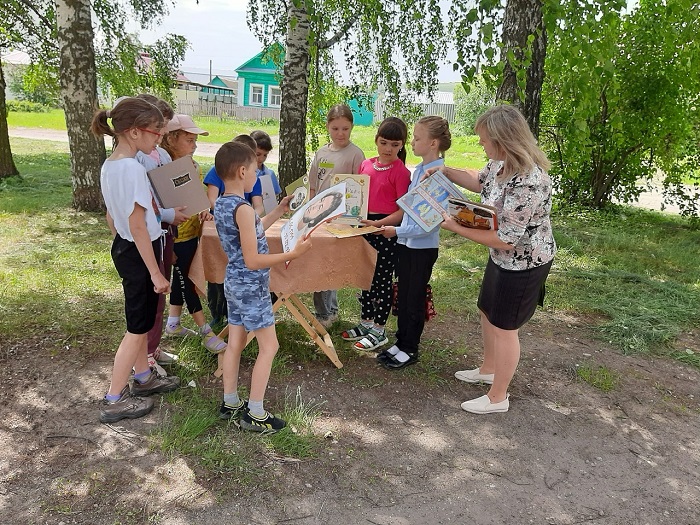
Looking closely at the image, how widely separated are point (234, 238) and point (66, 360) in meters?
1.88

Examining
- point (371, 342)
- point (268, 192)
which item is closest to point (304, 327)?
point (371, 342)

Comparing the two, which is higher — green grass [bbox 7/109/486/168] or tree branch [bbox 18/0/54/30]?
tree branch [bbox 18/0/54/30]

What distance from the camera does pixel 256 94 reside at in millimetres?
41562

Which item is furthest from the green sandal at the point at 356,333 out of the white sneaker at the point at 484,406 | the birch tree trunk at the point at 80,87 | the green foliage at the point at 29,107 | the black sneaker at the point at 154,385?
the green foliage at the point at 29,107

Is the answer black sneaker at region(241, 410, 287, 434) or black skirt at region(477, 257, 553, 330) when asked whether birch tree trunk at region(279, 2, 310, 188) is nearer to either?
black skirt at region(477, 257, 553, 330)

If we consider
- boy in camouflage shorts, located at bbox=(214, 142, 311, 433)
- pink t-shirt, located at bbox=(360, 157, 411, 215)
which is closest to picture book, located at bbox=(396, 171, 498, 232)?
pink t-shirt, located at bbox=(360, 157, 411, 215)

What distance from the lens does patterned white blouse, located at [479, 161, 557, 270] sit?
295 centimetres

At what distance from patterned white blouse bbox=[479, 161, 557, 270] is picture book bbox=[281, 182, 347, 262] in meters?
0.89

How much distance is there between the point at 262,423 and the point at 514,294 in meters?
1.58

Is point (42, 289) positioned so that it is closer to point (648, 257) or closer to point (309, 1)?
point (309, 1)

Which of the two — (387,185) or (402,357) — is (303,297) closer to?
(402,357)

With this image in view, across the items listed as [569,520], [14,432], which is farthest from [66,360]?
[569,520]

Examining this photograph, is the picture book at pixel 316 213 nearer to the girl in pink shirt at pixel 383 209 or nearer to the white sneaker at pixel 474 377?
the girl in pink shirt at pixel 383 209

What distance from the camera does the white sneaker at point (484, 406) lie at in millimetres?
3525
